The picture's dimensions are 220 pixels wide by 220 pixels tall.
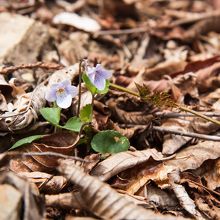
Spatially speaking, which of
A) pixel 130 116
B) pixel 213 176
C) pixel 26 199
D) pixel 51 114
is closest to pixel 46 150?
pixel 51 114

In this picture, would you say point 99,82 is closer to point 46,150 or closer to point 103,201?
point 46,150

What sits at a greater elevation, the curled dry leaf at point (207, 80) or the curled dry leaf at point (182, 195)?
the curled dry leaf at point (207, 80)

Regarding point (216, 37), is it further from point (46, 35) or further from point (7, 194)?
point (7, 194)

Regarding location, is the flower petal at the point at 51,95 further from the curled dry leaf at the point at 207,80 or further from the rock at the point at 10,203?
the curled dry leaf at the point at 207,80

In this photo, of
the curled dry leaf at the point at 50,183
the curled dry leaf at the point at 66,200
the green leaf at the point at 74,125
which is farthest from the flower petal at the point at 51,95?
the curled dry leaf at the point at 66,200

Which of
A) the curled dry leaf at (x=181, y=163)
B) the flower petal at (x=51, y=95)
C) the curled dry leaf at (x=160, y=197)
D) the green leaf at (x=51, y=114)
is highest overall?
the flower petal at (x=51, y=95)

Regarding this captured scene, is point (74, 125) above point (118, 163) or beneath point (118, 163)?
above

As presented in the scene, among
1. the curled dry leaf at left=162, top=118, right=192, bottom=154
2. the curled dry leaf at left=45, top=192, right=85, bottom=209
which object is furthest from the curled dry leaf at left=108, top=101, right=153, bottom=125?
the curled dry leaf at left=45, top=192, right=85, bottom=209
